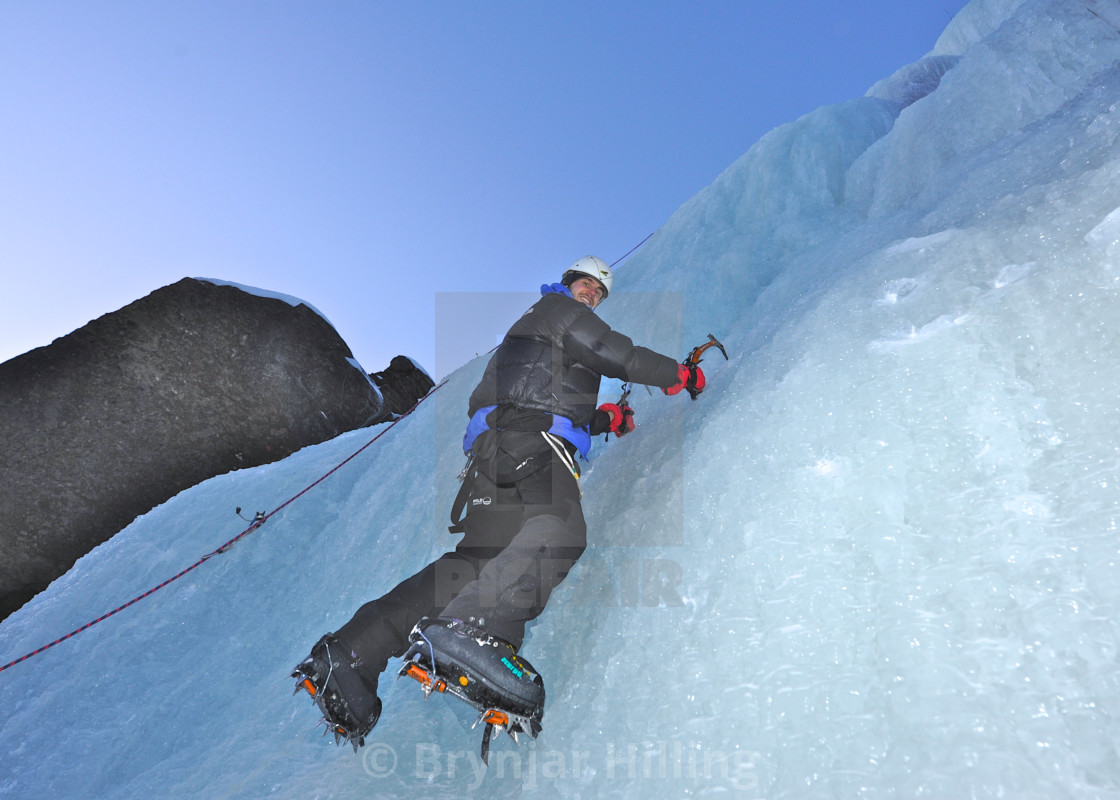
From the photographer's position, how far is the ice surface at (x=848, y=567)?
1660 millimetres

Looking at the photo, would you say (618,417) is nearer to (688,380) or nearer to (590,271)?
(688,380)

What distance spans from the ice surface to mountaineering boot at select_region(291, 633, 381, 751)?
1.01 feet

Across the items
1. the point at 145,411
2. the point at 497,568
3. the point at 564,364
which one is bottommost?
the point at 497,568

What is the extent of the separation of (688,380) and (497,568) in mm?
1393

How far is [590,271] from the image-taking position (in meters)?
4.01

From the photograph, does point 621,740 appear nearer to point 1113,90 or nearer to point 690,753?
point 690,753

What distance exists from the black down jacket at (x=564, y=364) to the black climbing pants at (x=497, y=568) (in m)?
0.30

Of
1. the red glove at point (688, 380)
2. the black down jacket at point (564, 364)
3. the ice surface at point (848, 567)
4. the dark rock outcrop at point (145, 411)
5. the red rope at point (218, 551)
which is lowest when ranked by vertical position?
the ice surface at point (848, 567)

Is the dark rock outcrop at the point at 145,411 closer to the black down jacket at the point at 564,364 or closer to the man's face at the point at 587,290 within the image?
the man's face at the point at 587,290

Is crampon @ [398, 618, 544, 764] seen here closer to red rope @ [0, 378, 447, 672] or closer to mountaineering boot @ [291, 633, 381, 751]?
mountaineering boot @ [291, 633, 381, 751]

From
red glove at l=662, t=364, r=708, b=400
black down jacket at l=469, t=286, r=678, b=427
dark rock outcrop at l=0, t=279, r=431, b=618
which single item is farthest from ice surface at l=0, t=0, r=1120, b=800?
dark rock outcrop at l=0, t=279, r=431, b=618

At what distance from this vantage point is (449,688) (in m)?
2.05

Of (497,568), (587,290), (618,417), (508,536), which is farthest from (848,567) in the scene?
(587,290)

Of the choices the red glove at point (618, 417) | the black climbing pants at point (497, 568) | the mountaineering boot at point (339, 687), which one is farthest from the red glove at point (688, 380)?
the mountaineering boot at point (339, 687)
